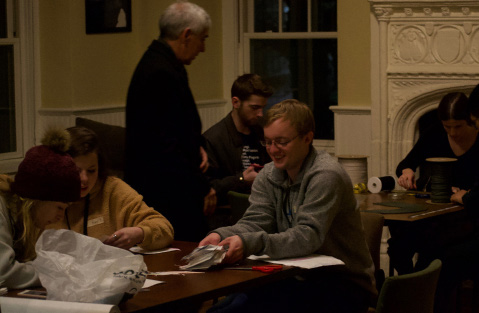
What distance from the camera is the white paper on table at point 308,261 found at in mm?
2887

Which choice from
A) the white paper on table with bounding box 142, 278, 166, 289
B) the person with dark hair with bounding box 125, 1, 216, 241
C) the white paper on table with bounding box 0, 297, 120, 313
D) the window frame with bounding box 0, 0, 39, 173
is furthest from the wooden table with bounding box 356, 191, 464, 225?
the window frame with bounding box 0, 0, 39, 173

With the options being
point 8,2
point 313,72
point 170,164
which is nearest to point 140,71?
point 170,164

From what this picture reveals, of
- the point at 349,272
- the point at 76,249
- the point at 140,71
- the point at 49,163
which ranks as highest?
the point at 140,71

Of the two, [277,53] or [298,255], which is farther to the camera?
[277,53]

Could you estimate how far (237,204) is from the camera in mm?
4301

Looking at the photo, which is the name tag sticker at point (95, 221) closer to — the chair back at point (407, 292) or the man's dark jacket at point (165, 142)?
the man's dark jacket at point (165, 142)

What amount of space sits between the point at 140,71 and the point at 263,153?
147 cm

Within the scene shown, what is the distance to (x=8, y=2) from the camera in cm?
621

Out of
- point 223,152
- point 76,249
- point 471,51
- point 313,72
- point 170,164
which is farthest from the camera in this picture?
point 313,72

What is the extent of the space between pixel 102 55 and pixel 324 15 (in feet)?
6.25

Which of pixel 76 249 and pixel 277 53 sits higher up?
pixel 277 53

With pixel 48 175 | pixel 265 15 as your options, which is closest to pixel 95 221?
pixel 48 175

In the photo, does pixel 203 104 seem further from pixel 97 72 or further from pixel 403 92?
pixel 403 92

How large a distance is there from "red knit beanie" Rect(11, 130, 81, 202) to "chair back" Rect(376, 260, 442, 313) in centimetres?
99
